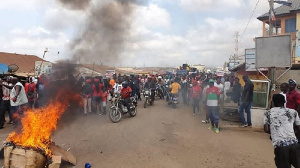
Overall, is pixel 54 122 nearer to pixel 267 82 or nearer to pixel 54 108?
pixel 54 108

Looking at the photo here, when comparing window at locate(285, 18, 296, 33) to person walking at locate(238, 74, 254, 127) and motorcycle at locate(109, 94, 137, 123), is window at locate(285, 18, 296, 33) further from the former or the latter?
motorcycle at locate(109, 94, 137, 123)

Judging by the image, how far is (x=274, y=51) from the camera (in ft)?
33.2

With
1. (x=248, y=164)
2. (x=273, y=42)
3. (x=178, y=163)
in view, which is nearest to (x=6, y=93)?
(x=178, y=163)

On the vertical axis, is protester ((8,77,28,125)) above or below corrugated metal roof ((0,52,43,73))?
below

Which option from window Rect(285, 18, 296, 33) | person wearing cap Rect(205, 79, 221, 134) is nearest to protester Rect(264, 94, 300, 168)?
person wearing cap Rect(205, 79, 221, 134)

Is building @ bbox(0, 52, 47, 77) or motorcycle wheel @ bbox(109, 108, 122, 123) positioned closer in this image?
motorcycle wheel @ bbox(109, 108, 122, 123)

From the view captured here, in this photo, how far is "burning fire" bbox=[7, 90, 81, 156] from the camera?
5450 mm

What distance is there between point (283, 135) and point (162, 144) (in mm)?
3914

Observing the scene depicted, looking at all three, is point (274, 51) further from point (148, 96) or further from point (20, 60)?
point (20, 60)

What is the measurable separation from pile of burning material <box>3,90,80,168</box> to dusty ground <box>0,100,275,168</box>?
77 cm

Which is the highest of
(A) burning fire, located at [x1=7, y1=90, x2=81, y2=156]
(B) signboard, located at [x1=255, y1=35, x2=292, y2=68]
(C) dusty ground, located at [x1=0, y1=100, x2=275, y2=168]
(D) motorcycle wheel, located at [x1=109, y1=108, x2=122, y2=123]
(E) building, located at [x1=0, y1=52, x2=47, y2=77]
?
(E) building, located at [x1=0, y1=52, x2=47, y2=77]

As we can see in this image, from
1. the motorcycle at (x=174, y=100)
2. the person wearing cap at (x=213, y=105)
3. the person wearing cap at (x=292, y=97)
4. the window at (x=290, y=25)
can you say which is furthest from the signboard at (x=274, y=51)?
the window at (x=290, y=25)

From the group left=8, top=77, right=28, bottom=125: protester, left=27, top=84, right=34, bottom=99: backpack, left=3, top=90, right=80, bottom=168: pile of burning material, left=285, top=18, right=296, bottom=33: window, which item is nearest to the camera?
left=3, top=90, right=80, bottom=168: pile of burning material

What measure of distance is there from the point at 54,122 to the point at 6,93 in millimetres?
4659
